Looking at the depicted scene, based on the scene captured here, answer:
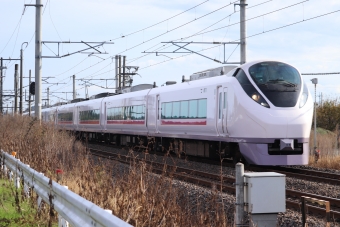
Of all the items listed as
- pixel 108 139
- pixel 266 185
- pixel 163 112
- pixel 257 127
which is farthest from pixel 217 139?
pixel 108 139

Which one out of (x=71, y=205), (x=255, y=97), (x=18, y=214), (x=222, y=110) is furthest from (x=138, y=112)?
(x=71, y=205)

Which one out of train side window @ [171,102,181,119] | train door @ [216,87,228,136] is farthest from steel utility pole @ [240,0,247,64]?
train door @ [216,87,228,136]

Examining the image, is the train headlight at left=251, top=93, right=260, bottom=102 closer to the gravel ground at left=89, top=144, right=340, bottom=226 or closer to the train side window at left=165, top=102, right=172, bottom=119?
the gravel ground at left=89, top=144, right=340, bottom=226

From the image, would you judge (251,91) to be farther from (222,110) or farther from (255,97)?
(222,110)

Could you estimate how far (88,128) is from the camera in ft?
136

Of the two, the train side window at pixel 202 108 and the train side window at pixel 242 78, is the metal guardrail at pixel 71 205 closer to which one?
the train side window at pixel 242 78

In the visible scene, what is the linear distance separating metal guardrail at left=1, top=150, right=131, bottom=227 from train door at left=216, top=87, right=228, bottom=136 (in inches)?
350

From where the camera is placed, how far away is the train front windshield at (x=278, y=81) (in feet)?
59.0

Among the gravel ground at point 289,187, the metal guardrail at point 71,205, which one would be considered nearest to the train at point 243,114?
the gravel ground at point 289,187

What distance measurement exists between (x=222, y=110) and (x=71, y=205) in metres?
12.6

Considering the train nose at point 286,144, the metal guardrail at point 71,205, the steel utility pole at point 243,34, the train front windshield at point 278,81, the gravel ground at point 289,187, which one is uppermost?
the steel utility pole at point 243,34

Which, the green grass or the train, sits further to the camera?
the train

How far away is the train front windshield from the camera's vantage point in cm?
1797

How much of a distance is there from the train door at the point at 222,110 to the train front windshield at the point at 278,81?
3.85 ft
